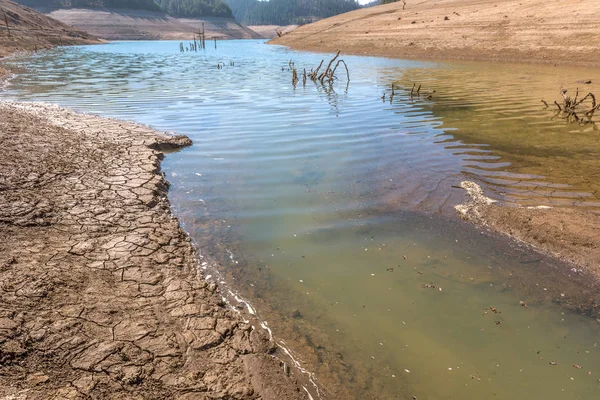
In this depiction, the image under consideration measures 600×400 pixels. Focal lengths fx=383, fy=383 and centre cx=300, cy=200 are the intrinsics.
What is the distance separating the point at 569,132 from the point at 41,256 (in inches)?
451

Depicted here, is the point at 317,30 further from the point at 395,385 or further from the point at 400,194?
the point at 395,385

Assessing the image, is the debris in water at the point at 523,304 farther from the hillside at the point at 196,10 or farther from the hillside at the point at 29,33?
the hillside at the point at 196,10

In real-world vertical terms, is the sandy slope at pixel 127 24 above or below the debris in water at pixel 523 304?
above

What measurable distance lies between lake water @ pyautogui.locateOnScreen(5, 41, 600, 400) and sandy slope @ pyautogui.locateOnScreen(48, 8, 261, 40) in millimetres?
93087

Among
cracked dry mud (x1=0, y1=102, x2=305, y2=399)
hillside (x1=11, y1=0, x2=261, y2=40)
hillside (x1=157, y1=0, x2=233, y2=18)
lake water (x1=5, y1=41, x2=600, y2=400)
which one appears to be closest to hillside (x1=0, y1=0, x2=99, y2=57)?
hillside (x1=11, y1=0, x2=261, y2=40)

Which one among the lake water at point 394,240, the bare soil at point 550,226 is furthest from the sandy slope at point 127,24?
the bare soil at point 550,226

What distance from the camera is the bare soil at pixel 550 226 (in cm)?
459

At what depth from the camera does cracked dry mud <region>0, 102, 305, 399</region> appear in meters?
2.63

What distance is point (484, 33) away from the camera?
31.3 m

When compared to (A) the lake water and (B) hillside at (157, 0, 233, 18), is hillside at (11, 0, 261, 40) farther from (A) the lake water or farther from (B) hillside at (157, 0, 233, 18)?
(A) the lake water

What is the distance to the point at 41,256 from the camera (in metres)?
3.84

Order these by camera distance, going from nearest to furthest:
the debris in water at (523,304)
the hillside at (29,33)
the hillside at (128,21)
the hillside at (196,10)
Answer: the debris in water at (523,304)
the hillside at (29,33)
the hillside at (128,21)
the hillside at (196,10)

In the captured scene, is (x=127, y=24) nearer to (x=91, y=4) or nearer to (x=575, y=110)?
(x=91, y=4)

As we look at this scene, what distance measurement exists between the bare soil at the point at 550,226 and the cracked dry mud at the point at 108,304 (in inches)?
144
